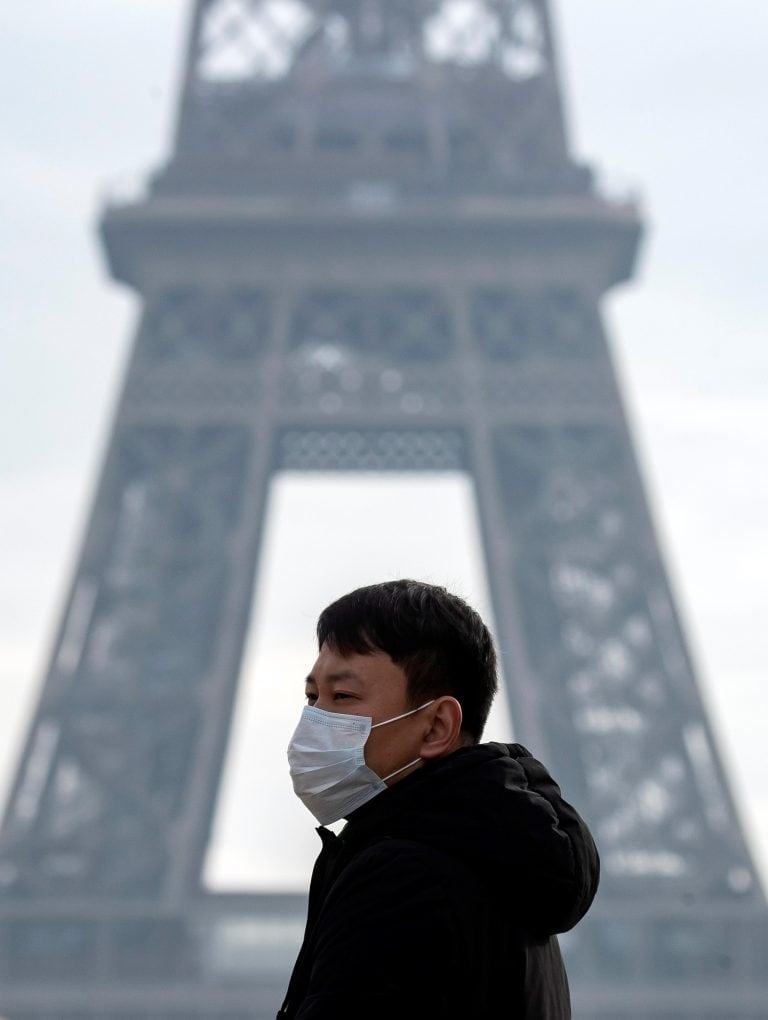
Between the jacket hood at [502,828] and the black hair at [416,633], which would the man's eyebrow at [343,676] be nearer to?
the black hair at [416,633]

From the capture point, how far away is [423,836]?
1.63m

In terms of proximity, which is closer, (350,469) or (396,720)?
(396,720)

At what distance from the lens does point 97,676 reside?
2823cm

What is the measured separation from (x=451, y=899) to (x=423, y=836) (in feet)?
0.30

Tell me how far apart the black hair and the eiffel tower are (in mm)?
24513

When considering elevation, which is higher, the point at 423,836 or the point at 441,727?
the point at 441,727

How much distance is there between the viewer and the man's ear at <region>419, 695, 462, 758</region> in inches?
70.2

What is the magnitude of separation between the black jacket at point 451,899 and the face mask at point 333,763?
0.05m

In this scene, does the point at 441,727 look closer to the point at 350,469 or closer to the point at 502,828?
the point at 502,828

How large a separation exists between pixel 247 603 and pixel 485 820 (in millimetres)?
28018

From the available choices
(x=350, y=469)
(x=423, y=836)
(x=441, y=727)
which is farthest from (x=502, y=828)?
(x=350, y=469)

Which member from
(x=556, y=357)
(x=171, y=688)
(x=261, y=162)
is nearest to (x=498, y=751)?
(x=171, y=688)

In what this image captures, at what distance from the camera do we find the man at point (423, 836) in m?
1.51

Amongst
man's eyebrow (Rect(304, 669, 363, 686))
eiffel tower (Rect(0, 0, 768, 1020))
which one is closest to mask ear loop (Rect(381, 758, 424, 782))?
man's eyebrow (Rect(304, 669, 363, 686))
